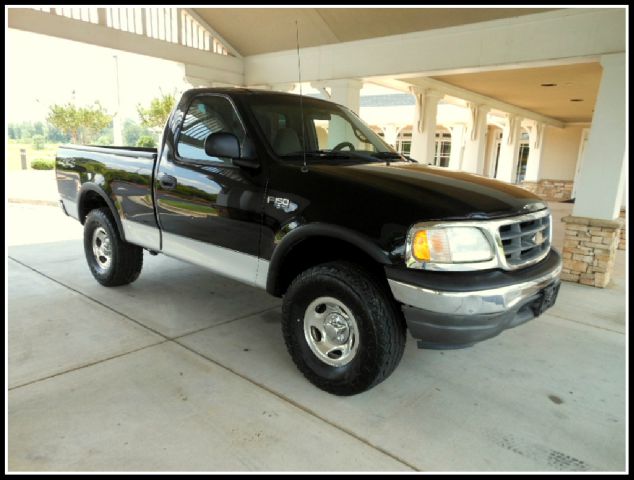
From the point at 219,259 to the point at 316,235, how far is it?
110 centimetres

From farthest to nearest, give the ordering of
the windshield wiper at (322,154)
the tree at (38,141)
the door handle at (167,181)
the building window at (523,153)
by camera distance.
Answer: the tree at (38,141) → the building window at (523,153) → the door handle at (167,181) → the windshield wiper at (322,154)

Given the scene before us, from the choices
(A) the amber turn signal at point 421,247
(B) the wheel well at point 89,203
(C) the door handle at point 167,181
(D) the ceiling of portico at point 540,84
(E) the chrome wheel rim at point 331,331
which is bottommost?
(E) the chrome wheel rim at point 331,331

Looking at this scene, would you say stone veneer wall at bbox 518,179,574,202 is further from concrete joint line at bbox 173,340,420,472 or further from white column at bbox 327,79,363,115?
concrete joint line at bbox 173,340,420,472

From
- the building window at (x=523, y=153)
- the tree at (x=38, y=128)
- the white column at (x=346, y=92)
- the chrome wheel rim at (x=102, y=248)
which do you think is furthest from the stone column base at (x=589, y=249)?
the tree at (x=38, y=128)

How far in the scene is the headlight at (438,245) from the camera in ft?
8.33

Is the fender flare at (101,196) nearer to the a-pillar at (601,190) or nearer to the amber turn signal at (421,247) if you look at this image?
the amber turn signal at (421,247)

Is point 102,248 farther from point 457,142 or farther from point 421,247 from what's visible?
point 457,142

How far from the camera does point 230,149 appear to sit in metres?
3.20

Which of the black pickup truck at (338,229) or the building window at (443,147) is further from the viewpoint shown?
the building window at (443,147)

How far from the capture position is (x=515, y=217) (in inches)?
109

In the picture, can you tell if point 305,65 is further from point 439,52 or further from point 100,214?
point 100,214

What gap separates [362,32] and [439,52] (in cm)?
134

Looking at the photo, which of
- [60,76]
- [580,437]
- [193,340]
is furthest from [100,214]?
[60,76]

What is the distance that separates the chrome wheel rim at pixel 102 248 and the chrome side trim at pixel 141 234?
18.7 inches
